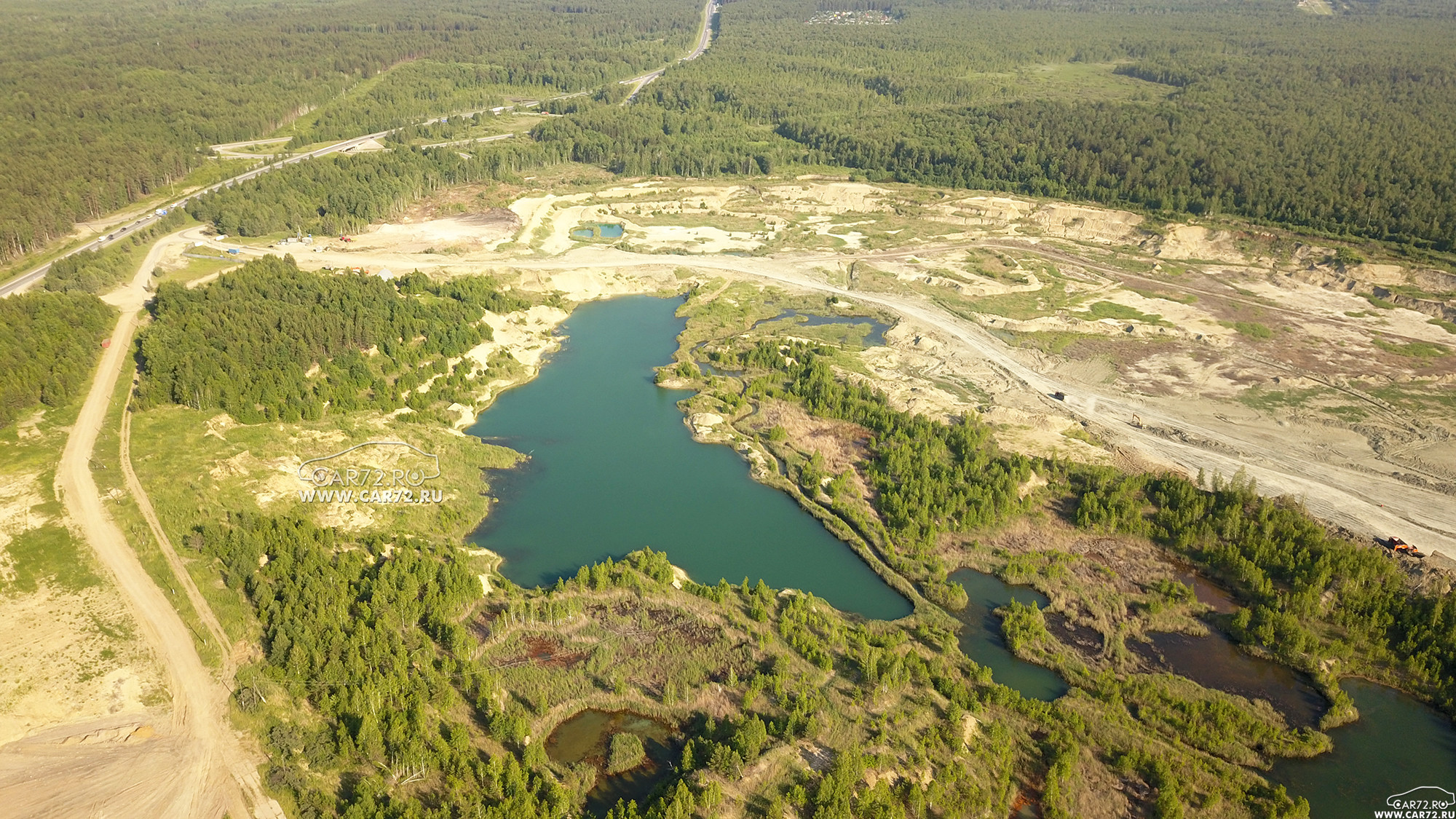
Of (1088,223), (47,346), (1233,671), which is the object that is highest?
(1088,223)

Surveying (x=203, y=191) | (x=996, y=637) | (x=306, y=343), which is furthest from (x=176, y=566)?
(x=203, y=191)

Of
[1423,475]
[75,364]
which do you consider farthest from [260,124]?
[1423,475]

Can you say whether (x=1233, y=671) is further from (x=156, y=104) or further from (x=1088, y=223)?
(x=156, y=104)

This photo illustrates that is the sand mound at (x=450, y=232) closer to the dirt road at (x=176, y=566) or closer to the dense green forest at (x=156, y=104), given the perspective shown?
the dense green forest at (x=156, y=104)

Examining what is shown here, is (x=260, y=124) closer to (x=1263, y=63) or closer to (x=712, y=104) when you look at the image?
(x=712, y=104)

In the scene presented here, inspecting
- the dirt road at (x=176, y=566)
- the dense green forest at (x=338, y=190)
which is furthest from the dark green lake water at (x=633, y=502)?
the dense green forest at (x=338, y=190)

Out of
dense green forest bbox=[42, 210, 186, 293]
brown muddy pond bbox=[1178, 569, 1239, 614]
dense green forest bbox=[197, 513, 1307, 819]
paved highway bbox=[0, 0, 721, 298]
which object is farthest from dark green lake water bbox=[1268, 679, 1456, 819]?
paved highway bbox=[0, 0, 721, 298]
